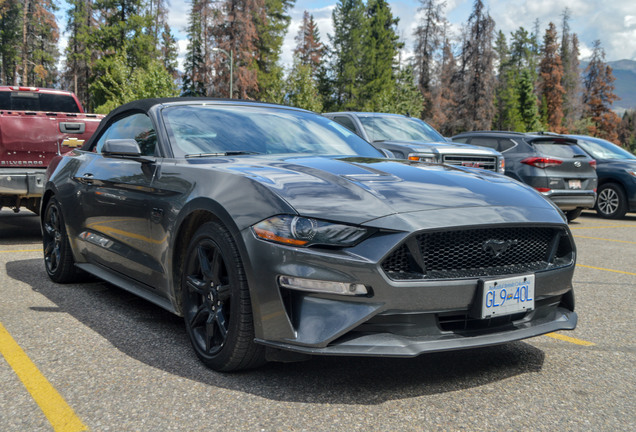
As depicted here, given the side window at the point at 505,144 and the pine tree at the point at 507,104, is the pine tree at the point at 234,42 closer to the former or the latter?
the pine tree at the point at 507,104

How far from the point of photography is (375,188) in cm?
312

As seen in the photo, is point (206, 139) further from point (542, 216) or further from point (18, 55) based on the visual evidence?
point (18, 55)

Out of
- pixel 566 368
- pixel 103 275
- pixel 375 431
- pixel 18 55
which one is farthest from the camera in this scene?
pixel 18 55

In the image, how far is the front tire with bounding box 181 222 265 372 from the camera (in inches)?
119

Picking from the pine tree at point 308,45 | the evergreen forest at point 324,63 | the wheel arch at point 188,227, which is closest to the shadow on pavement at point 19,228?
the wheel arch at point 188,227

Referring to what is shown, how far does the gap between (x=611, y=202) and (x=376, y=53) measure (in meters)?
52.2

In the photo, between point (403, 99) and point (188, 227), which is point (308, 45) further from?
point (188, 227)

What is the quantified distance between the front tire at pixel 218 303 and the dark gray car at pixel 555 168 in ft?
28.7

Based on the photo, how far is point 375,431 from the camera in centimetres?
260

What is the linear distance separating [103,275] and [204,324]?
1.54 meters

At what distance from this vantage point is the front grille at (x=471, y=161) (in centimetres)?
964

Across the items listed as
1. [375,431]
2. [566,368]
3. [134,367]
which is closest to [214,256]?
[134,367]

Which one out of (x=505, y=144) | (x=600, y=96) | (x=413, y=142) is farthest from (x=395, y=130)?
(x=600, y=96)

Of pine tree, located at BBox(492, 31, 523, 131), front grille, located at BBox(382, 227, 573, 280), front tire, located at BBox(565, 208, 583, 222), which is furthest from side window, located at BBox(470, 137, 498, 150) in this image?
pine tree, located at BBox(492, 31, 523, 131)
